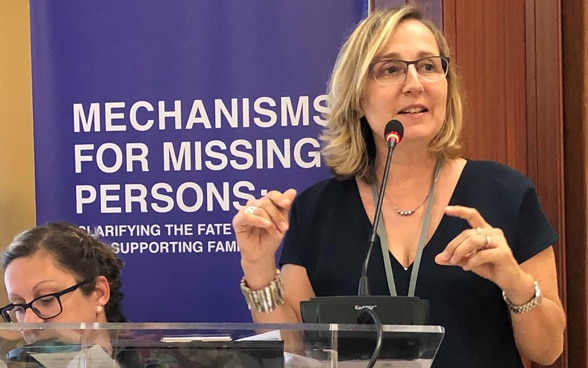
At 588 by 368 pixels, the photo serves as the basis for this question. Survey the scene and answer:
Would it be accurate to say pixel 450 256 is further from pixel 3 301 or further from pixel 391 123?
pixel 3 301

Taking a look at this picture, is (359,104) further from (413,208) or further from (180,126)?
(180,126)

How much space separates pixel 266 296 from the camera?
1.29 metres

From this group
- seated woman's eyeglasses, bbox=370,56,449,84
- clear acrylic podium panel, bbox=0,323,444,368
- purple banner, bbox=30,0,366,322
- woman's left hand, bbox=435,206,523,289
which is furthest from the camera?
purple banner, bbox=30,0,366,322

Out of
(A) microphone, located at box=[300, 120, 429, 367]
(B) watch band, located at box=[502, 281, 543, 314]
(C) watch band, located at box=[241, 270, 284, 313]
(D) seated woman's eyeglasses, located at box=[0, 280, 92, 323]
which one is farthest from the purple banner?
(A) microphone, located at box=[300, 120, 429, 367]

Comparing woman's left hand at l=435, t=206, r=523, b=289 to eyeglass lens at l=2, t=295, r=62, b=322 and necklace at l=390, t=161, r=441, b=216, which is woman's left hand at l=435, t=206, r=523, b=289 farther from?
eyeglass lens at l=2, t=295, r=62, b=322

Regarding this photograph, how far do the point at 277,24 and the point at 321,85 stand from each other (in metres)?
0.21

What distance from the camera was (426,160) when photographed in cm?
150

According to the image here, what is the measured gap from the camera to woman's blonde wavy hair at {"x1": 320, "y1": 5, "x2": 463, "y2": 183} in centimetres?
145

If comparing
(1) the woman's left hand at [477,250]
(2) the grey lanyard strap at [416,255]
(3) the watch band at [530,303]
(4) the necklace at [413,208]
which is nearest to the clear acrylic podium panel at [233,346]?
(1) the woman's left hand at [477,250]

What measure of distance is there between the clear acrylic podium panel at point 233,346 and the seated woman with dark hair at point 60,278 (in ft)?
2.25

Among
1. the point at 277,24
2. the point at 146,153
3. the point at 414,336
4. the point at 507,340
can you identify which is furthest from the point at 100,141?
the point at 414,336

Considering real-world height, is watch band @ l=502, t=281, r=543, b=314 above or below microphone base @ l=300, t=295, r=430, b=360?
below

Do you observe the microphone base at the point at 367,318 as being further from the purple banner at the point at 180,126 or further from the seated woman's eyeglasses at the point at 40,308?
the purple banner at the point at 180,126

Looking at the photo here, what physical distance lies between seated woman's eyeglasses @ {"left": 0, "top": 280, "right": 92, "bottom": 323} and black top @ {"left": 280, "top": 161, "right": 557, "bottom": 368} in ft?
1.75
